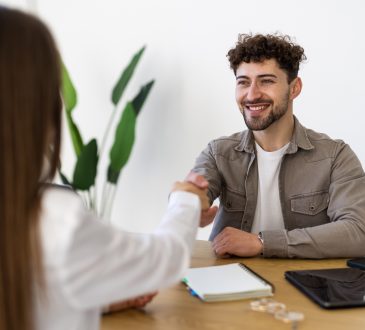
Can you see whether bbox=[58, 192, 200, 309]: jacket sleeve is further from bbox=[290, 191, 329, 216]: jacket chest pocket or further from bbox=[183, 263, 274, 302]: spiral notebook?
bbox=[290, 191, 329, 216]: jacket chest pocket

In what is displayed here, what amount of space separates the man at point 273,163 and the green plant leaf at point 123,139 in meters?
0.65

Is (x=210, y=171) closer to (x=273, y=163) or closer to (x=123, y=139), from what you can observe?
(x=273, y=163)

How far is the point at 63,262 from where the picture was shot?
0.71 m

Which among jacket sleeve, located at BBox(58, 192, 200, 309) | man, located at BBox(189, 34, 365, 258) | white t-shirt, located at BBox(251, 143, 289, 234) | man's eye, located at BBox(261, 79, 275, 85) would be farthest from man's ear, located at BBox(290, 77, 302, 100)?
jacket sleeve, located at BBox(58, 192, 200, 309)

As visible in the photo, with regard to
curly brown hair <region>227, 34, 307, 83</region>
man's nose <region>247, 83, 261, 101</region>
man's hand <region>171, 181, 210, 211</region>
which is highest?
curly brown hair <region>227, 34, 307, 83</region>

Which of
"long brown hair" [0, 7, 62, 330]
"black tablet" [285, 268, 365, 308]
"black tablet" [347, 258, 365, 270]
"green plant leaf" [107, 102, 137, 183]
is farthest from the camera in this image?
"green plant leaf" [107, 102, 137, 183]

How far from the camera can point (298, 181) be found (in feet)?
6.27

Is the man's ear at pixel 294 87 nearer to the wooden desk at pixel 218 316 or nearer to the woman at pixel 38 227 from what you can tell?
the wooden desk at pixel 218 316

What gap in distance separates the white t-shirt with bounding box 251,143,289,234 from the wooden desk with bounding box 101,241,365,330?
0.66 m

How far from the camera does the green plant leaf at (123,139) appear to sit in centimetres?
254

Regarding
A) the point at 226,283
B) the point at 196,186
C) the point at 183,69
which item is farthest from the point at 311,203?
the point at 183,69

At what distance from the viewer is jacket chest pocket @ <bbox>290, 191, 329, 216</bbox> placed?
6.12 feet

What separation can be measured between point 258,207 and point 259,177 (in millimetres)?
120

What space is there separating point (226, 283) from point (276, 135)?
91 cm
